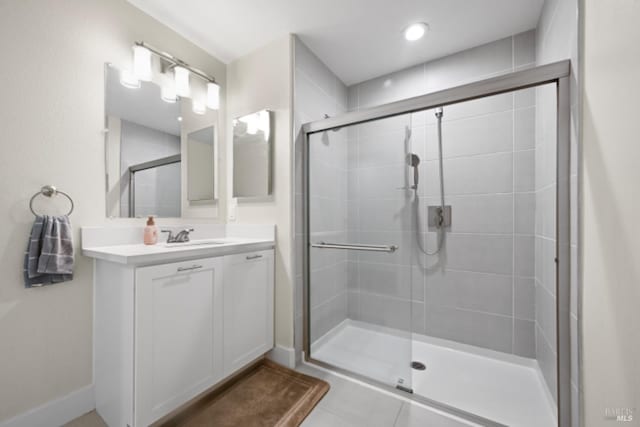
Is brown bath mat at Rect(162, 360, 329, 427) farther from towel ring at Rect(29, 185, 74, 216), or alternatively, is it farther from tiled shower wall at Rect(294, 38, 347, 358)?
towel ring at Rect(29, 185, 74, 216)

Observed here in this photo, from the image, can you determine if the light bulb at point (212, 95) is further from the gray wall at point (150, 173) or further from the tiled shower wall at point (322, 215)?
the tiled shower wall at point (322, 215)

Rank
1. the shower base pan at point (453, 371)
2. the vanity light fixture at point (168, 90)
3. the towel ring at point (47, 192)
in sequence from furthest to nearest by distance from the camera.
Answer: the vanity light fixture at point (168, 90), the shower base pan at point (453, 371), the towel ring at point (47, 192)

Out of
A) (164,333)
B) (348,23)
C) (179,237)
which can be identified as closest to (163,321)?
(164,333)

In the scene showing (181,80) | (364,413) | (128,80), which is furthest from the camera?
(181,80)

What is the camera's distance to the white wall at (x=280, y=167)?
71.5 inches

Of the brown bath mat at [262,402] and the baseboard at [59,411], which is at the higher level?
the baseboard at [59,411]

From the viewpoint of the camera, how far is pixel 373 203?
1.67m

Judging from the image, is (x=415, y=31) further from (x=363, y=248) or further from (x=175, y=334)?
(x=175, y=334)

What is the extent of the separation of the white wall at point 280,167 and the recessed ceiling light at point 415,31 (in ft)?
2.81

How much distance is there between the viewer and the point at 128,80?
1.54 m

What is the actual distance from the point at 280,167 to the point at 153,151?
2.80 feet

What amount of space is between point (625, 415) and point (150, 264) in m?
1.73

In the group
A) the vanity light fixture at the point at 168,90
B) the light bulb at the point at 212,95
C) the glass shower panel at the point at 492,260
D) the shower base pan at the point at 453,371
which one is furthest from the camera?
the light bulb at the point at 212,95

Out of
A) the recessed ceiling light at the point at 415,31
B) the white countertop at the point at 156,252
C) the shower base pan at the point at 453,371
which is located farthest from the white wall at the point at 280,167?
the recessed ceiling light at the point at 415,31
